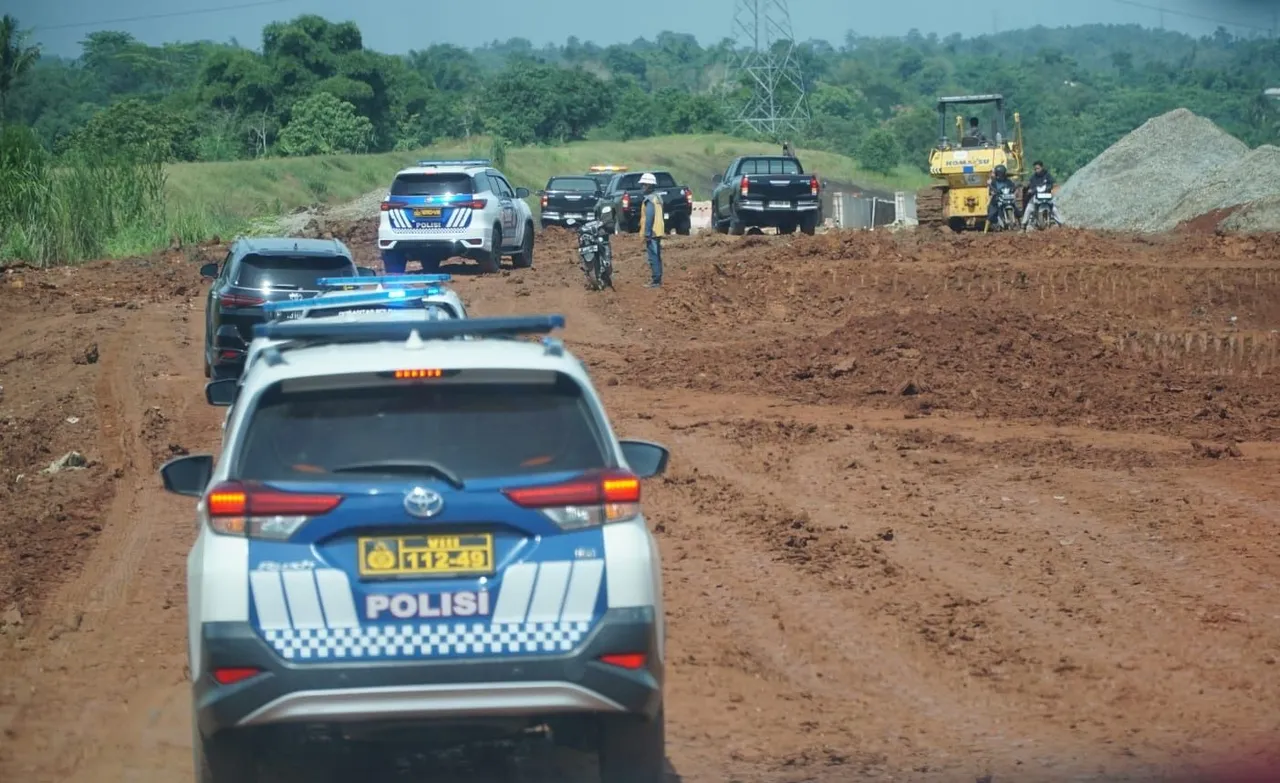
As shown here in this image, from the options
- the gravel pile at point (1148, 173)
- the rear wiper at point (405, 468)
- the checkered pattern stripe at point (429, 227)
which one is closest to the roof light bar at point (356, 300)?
the rear wiper at point (405, 468)

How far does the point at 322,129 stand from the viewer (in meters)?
79.3

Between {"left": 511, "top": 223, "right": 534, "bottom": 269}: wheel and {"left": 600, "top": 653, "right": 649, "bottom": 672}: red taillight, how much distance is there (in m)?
26.0

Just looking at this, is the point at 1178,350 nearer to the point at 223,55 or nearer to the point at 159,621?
the point at 159,621

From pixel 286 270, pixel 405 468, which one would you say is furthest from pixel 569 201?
pixel 405 468

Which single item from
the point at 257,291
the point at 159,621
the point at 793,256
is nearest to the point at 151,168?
the point at 793,256

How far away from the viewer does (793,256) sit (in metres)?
29.5

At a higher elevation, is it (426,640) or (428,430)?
(428,430)

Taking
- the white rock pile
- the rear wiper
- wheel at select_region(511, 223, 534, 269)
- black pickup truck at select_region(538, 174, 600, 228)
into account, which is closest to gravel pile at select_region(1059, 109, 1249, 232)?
the white rock pile

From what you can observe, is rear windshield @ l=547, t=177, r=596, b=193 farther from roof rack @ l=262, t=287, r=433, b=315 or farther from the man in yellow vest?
roof rack @ l=262, t=287, r=433, b=315

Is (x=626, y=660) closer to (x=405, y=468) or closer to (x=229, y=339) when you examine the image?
(x=405, y=468)

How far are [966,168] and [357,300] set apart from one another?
28063 millimetres

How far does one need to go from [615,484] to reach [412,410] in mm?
729

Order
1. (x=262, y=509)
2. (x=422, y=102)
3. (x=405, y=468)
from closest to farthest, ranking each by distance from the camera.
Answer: (x=262, y=509) → (x=405, y=468) → (x=422, y=102)

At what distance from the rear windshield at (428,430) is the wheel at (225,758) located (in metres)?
0.86
